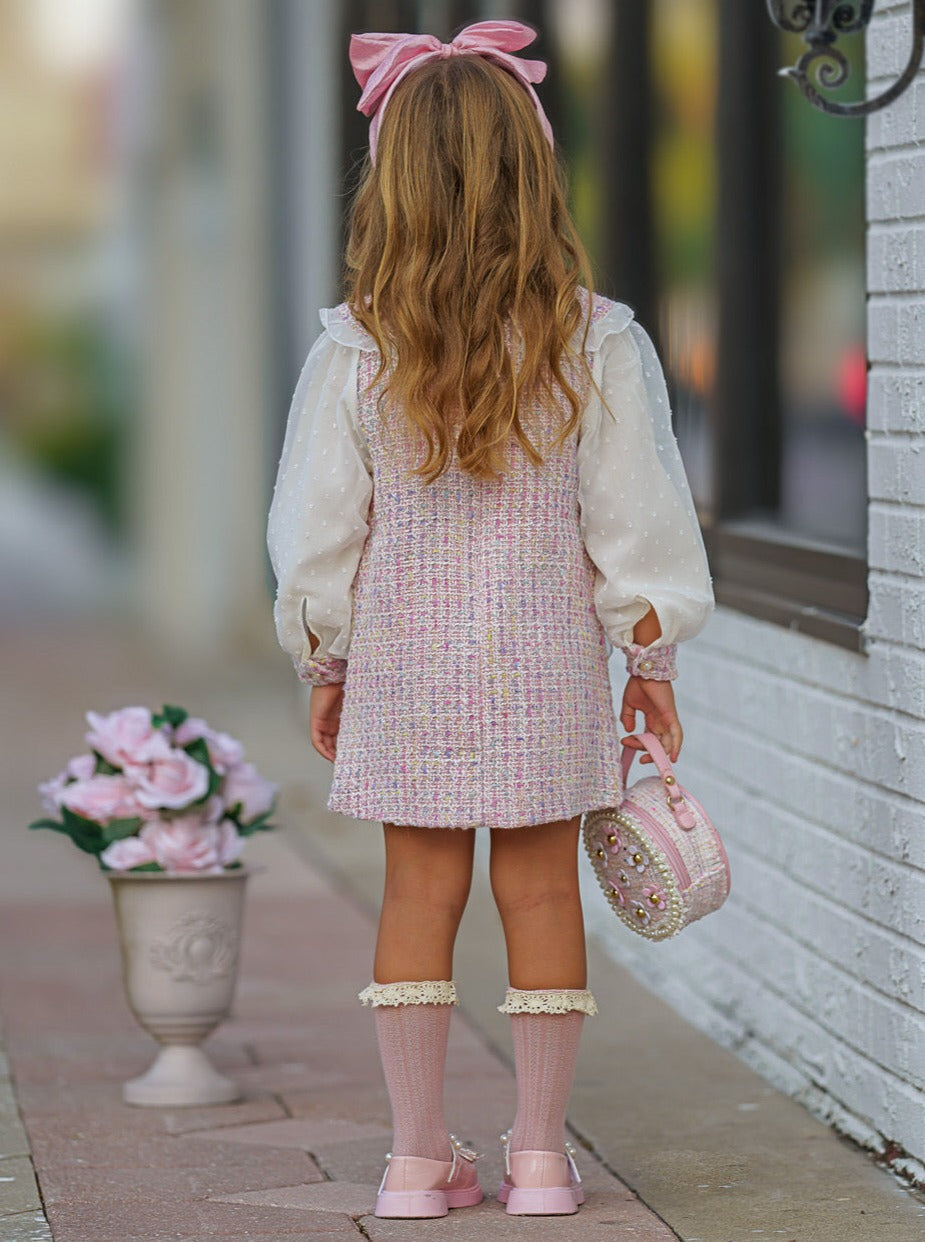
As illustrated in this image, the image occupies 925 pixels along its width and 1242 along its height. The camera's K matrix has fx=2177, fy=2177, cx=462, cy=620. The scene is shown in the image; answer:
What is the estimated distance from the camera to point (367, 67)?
333cm

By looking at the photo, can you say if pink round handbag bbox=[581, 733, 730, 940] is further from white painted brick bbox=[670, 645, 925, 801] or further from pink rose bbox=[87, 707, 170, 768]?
pink rose bbox=[87, 707, 170, 768]

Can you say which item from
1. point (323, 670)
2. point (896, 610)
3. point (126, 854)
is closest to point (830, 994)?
point (896, 610)

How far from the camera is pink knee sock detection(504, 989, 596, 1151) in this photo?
333 centimetres

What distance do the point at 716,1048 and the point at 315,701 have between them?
153 cm

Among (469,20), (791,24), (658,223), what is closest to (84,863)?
(658,223)

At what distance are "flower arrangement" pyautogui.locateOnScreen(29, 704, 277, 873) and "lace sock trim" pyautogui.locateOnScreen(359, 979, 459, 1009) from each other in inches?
33.3

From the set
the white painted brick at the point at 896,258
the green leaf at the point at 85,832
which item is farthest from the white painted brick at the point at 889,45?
the green leaf at the point at 85,832

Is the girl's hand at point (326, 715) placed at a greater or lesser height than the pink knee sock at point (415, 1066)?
greater

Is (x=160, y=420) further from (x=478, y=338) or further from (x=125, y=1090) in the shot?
(x=478, y=338)

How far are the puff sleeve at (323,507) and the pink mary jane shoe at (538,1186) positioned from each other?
0.83m

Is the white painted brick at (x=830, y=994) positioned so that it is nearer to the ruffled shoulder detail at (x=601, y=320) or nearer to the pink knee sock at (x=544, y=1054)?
the pink knee sock at (x=544, y=1054)

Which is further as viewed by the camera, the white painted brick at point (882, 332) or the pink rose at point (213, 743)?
the pink rose at point (213, 743)

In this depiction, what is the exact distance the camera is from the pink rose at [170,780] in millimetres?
4051

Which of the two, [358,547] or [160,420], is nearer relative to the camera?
→ [358,547]
